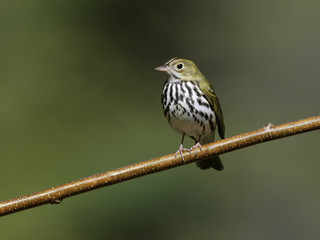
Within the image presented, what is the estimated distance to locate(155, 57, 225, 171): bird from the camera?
4203 mm

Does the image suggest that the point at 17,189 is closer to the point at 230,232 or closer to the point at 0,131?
the point at 0,131

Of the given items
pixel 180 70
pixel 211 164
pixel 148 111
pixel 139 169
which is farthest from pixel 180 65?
pixel 148 111

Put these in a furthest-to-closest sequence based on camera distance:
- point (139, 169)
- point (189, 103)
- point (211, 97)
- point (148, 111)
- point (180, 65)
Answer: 1. point (148, 111)
2. point (180, 65)
3. point (211, 97)
4. point (189, 103)
5. point (139, 169)

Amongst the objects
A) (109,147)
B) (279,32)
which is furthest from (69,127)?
(279,32)

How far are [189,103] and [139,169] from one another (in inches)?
56.4

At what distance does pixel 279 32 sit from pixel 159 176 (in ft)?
18.1

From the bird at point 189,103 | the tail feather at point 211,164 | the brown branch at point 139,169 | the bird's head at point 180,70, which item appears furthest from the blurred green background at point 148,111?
the brown branch at point 139,169

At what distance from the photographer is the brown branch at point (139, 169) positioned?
8.90 feet

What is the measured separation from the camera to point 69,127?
8.04 m

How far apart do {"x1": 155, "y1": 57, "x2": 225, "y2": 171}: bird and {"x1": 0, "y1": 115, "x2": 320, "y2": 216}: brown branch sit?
1.17 metres

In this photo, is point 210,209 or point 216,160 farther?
point 210,209

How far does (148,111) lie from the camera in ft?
28.5

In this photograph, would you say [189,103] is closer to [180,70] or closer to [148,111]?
[180,70]

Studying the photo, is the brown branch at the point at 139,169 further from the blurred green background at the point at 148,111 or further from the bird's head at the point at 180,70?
the blurred green background at the point at 148,111
